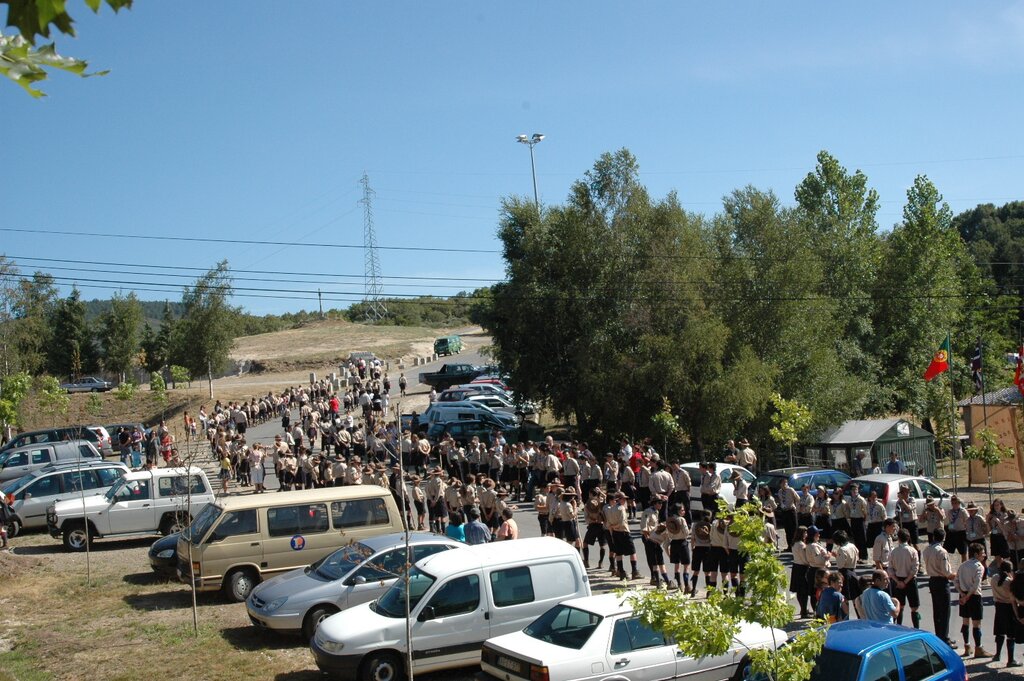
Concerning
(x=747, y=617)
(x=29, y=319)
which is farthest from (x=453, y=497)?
(x=29, y=319)

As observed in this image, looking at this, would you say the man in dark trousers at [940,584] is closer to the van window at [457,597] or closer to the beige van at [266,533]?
the van window at [457,597]

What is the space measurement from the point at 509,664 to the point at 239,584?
789 cm

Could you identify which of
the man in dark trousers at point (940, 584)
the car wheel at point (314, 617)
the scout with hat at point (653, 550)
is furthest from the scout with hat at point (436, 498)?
the man in dark trousers at point (940, 584)

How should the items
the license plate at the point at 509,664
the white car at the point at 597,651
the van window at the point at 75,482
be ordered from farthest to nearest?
the van window at the point at 75,482, the license plate at the point at 509,664, the white car at the point at 597,651

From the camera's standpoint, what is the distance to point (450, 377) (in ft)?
194

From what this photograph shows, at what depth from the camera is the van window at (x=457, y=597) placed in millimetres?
11617

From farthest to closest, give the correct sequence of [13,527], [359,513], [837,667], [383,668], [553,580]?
[13,527] → [359,513] → [553,580] → [383,668] → [837,667]

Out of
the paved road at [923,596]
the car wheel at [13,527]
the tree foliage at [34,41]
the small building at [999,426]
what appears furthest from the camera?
the small building at [999,426]

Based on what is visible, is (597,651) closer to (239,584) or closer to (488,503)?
(239,584)

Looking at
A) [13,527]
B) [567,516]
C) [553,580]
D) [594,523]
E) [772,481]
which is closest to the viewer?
[553,580]

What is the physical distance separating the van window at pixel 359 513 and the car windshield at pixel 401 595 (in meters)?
4.80

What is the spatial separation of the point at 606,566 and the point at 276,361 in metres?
64.0

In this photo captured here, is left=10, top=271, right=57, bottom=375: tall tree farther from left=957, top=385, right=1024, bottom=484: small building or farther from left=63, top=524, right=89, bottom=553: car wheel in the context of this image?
left=957, top=385, right=1024, bottom=484: small building

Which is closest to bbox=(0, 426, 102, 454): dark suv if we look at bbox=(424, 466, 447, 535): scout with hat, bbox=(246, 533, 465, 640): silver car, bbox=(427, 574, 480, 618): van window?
bbox=(424, 466, 447, 535): scout with hat
